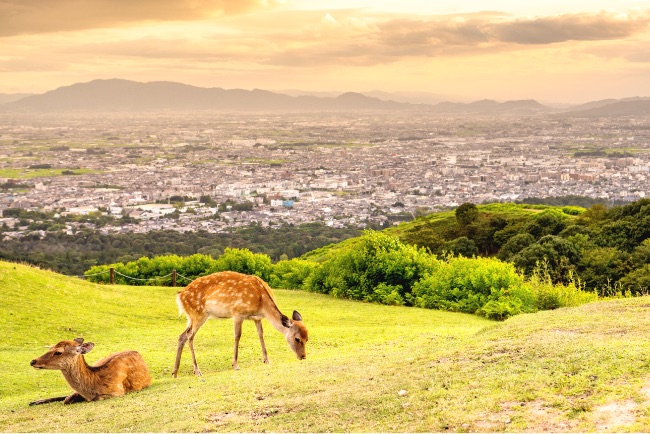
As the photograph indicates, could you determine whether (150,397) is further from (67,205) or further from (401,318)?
(67,205)

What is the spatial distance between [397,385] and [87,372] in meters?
4.82

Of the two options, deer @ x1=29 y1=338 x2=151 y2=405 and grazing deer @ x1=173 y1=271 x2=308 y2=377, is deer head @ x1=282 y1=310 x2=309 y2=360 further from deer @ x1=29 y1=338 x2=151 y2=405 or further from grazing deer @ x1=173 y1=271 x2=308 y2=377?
deer @ x1=29 y1=338 x2=151 y2=405

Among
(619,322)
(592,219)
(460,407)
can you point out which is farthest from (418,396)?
(592,219)

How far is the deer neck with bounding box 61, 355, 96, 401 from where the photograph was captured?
9961 mm

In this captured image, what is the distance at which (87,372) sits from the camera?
10.1m

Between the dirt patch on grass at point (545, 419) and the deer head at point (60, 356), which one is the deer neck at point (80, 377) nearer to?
the deer head at point (60, 356)

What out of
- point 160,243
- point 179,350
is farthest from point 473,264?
point 160,243

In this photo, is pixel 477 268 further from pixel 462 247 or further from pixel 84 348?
pixel 462 247

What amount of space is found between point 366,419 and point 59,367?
5.16 meters

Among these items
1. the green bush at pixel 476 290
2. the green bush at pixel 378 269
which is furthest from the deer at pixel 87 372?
the green bush at pixel 378 269

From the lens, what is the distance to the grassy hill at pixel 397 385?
22.2 ft

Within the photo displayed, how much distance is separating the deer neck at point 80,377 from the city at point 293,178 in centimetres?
7289

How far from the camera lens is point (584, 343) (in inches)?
352

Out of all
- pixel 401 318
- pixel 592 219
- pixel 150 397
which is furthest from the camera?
pixel 592 219
